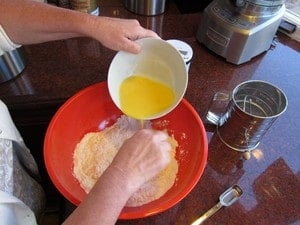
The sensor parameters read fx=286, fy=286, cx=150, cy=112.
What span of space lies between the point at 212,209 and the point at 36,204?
0.47m

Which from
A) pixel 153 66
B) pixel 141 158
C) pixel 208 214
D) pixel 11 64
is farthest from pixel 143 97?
pixel 11 64

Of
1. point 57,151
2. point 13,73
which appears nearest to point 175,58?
point 57,151

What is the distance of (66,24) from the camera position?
24.4 inches

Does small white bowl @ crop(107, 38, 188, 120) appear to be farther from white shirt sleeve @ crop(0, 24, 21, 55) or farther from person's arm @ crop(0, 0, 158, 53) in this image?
white shirt sleeve @ crop(0, 24, 21, 55)

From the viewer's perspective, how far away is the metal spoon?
0.58 metres

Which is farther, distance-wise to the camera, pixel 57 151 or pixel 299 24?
pixel 299 24

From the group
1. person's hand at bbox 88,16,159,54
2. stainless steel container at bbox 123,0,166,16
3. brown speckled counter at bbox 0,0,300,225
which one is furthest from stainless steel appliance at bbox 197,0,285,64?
person's hand at bbox 88,16,159,54

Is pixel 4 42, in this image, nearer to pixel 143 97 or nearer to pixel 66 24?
pixel 66 24

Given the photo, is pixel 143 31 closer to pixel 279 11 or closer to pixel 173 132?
pixel 173 132

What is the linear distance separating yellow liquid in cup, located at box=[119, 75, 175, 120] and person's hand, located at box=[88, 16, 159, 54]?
0.08 m

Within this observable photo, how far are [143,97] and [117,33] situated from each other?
0.49 ft

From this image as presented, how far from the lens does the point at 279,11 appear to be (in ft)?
2.68

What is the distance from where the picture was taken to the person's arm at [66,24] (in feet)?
1.98

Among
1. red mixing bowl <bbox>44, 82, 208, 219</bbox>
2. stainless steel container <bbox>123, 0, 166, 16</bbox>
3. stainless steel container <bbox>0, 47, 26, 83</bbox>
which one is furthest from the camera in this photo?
stainless steel container <bbox>123, 0, 166, 16</bbox>
